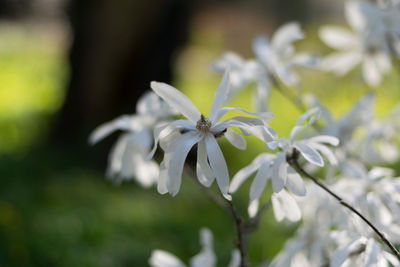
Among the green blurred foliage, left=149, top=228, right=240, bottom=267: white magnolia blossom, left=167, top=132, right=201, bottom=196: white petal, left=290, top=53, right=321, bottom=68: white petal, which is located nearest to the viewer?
left=167, top=132, right=201, bottom=196: white petal

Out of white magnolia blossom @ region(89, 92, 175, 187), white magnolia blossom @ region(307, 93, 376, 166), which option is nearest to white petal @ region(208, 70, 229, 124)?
white magnolia blossom @ region(89, 92, 175, 187)

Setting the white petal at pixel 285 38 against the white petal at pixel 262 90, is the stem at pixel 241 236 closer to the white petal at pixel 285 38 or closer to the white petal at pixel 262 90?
the white petal at pixel 262 90

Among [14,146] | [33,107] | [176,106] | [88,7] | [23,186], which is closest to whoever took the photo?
[176,106]

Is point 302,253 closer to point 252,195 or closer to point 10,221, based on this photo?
point 252,195

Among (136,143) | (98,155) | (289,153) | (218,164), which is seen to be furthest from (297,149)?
(98,155)

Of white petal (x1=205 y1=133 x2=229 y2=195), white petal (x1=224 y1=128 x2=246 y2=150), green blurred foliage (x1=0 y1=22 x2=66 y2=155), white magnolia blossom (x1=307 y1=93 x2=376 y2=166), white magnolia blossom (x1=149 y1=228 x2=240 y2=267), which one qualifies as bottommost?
green blurred foliage (x1=0 y1=22 x2=66 y2=155)

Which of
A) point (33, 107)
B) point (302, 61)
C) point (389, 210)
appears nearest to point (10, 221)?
point (302, 61)

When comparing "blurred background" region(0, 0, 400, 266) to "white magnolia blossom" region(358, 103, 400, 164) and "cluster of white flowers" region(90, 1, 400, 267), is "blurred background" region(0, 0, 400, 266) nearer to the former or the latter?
"cluster of white flowers" region(90, 1, 400, 267)

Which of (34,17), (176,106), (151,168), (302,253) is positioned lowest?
(34,17)
